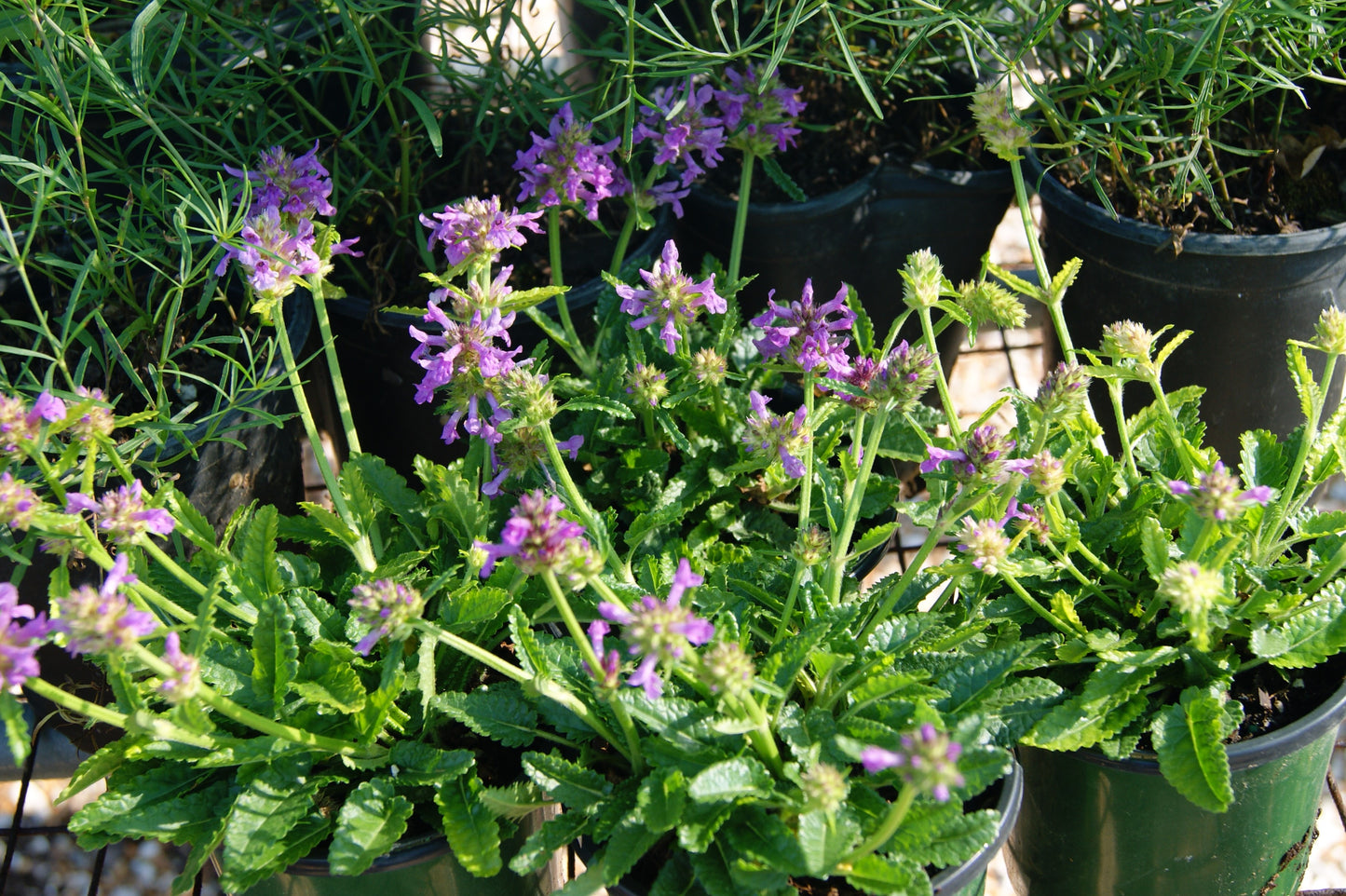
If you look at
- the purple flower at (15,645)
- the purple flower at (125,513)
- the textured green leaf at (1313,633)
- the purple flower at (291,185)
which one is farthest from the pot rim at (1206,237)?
the purple flower at (15,645)

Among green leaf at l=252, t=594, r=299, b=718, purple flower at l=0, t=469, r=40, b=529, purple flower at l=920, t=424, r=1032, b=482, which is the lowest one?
green leaf at l=252, t=594, r=299, b=718

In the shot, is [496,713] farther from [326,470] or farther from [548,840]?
[326,470]

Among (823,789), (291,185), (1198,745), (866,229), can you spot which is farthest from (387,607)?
(866,229)

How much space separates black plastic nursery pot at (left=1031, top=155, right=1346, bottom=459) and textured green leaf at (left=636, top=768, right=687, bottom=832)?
42.9 inches

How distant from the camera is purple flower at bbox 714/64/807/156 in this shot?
1.51m

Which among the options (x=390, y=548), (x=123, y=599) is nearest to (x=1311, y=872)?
(x=390, y=548)

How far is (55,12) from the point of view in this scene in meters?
1.33

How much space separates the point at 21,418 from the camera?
95 cm

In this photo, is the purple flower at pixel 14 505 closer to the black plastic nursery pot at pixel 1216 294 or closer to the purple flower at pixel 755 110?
the purple flower at pixel 755 110

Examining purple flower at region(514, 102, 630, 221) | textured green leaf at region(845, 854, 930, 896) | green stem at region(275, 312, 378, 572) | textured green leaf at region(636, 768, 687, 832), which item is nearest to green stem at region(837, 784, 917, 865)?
textured green leaf at region(845, 854, 930, 896)

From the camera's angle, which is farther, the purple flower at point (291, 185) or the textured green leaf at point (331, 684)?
the purple flower at point (291, 185)

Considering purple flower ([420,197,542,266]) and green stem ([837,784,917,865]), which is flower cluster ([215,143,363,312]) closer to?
purple flower ([420,197,542,266])

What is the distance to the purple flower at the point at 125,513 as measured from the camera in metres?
1.02

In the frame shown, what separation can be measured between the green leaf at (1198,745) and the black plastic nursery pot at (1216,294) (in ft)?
2.51
